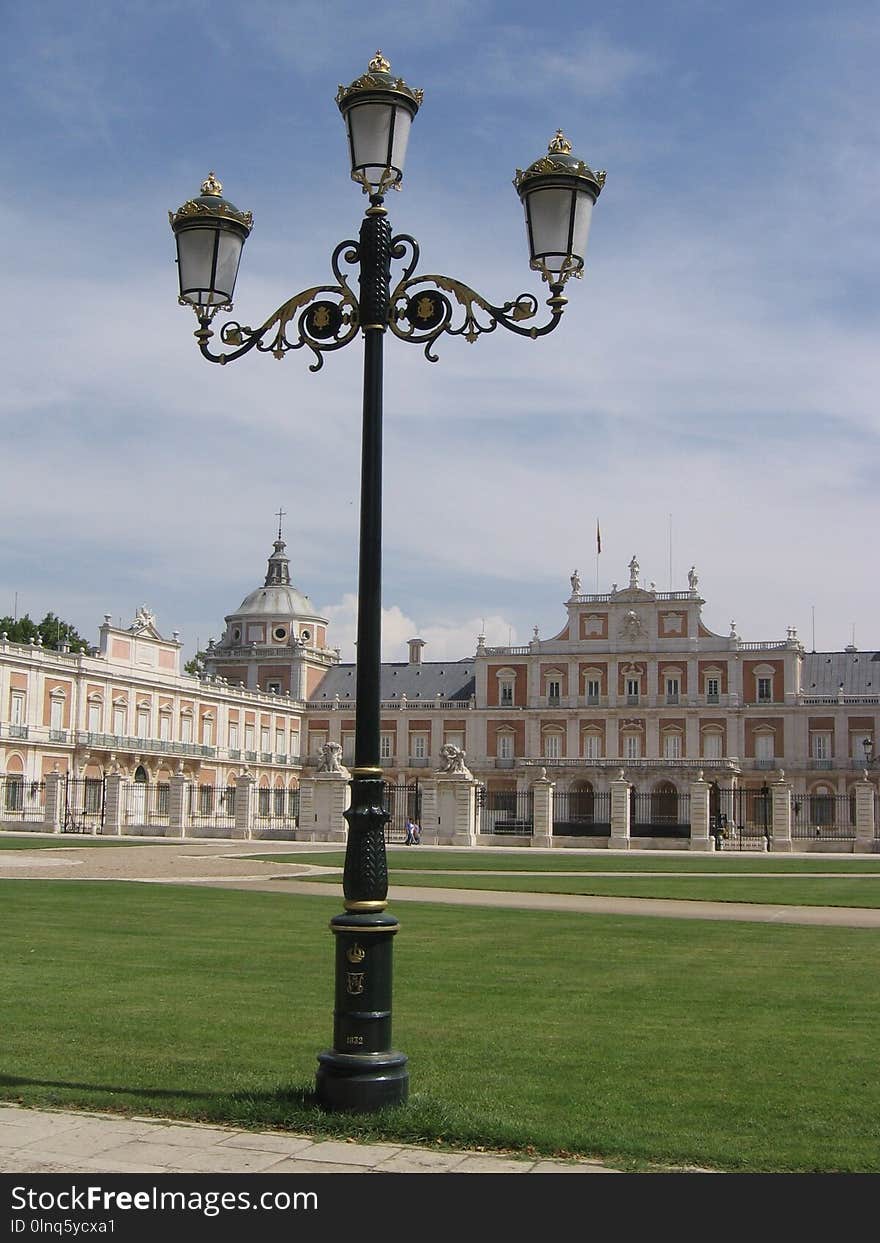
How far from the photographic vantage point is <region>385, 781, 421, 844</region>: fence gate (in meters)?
60.3

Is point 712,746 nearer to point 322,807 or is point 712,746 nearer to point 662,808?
point 662,808

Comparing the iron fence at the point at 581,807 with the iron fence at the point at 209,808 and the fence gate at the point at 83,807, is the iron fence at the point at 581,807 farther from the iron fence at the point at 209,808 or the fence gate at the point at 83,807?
the fence gate at the point at 83,807

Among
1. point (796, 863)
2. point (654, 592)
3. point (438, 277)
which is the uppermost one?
point (654, 592)

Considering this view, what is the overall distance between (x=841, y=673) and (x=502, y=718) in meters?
21.3

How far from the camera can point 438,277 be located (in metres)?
8.30

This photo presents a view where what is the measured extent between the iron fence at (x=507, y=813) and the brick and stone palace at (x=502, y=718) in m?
0.25

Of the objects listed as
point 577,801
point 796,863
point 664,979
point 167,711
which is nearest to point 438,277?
point 664,979

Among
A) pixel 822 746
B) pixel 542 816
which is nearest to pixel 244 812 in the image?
pixel 542 816

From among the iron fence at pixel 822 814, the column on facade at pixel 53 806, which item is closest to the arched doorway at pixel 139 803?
the column on facade at pixel 53 806

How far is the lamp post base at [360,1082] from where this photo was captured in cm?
707

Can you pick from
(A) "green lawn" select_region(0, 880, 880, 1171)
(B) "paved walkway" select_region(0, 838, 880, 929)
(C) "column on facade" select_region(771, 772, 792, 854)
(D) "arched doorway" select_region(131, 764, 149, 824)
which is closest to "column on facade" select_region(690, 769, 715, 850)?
(C) "column on facade" select_region(771, 772, 792, 854)
